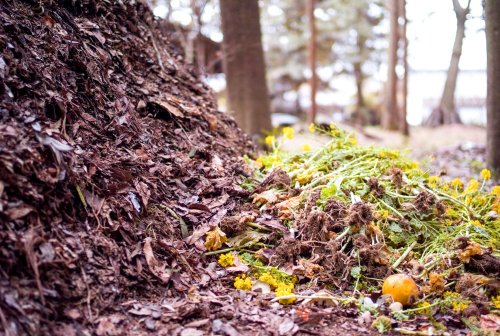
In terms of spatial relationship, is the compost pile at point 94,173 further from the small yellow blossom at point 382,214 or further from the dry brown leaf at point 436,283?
the dry brown leaf at point 436,283

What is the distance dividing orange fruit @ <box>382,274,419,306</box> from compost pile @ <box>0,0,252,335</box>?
3.15 feet

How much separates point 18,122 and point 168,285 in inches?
42.4

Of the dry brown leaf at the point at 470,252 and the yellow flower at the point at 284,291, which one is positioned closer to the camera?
the yellow flower at the point at 284,291

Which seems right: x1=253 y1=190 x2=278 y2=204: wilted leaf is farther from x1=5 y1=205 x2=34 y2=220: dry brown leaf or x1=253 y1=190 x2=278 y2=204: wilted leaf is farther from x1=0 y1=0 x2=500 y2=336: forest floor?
x1=5 y1=205 x2=34 y2=220: dry brown leaf

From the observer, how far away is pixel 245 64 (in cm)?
671

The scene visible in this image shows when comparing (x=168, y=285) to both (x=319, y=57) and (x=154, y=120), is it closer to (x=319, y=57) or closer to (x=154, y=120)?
(x=154, y=120)

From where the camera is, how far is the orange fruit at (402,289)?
7.20 ft

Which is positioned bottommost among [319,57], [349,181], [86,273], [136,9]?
[86,273]

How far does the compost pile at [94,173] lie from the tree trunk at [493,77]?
314 centimetres

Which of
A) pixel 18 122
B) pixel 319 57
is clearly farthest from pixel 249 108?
pixel 319 57

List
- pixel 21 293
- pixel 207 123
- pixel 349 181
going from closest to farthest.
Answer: pixel 21 293, pixel 349 181, pixel 207 123

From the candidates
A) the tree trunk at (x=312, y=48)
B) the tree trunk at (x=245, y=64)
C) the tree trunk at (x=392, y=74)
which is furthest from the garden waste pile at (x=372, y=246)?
the tree trunk at (x=392, y=74)

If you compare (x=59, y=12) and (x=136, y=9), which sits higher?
(x=136, y=9)

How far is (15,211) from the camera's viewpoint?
1.85m
